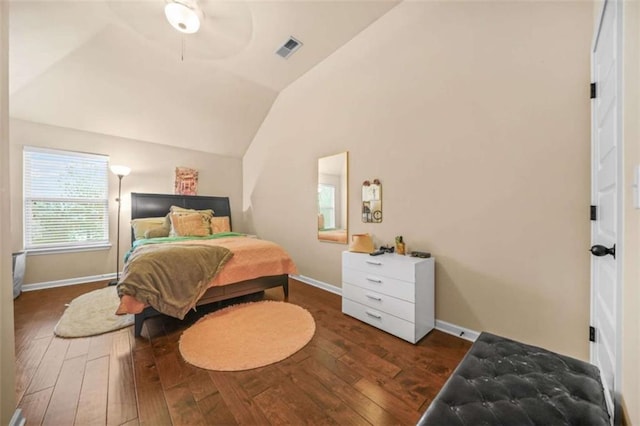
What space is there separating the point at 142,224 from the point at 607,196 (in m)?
4.76

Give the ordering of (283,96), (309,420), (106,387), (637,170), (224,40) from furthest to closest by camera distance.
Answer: (283,96) → (224,40) → (106,387) → (309,420) → (637,170)

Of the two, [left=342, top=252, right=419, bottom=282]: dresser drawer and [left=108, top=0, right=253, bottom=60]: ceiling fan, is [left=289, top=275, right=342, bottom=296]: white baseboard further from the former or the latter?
[left=108, top=0, right=253, bottom=60]: ceiling fan

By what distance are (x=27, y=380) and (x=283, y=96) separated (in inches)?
158

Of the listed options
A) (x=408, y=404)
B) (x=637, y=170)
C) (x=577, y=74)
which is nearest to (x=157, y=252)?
(x=408, y=404)

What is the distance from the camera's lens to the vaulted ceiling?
90.2 inches

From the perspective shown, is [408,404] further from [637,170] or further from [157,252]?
[157,252]

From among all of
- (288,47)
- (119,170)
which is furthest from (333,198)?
(119,170)

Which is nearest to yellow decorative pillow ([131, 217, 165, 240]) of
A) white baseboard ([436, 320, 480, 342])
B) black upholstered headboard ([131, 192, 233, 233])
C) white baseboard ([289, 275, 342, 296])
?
black upholstered headboard ([131, 192, 233, 233])

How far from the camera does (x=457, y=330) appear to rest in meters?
2.03

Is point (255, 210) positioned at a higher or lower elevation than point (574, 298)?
higher

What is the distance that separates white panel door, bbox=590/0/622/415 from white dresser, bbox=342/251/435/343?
952mm

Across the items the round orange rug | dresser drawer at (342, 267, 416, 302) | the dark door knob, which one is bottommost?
the round orange rug

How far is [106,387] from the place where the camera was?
4.75 ft

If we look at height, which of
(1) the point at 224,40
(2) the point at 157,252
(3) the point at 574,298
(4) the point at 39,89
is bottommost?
(3) the point at 574,298
